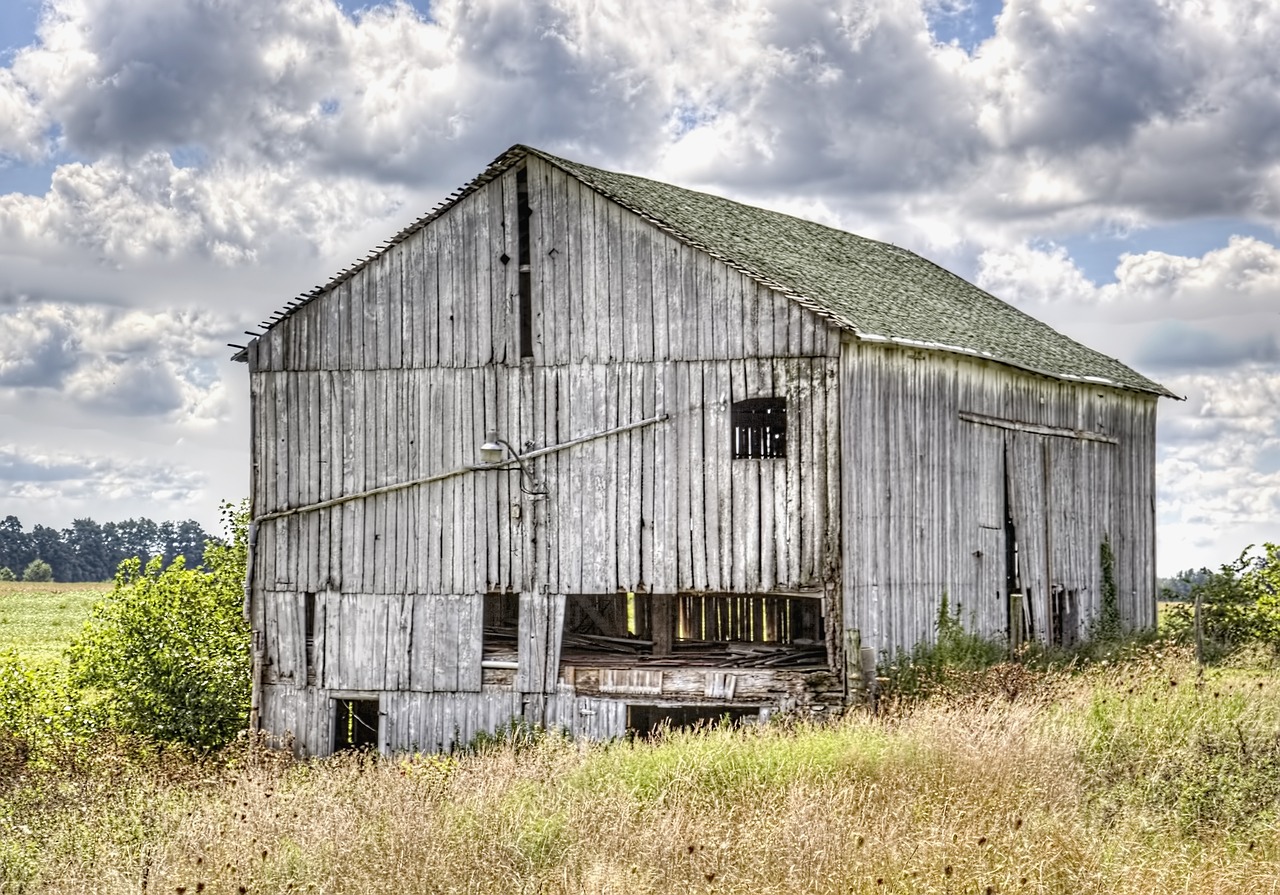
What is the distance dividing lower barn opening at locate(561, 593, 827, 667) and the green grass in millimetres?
19935

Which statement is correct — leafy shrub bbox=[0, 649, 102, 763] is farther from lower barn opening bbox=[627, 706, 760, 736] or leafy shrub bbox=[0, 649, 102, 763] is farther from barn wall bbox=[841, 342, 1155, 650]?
barn wall bbox=[841, 342, 1155, 650]

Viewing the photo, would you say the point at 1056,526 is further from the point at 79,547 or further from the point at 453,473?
the point at 79,547

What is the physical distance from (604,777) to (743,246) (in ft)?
34.8

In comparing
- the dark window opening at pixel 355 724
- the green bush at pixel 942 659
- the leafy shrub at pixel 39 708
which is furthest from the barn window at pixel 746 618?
the leafy shrub at pixel 39 708

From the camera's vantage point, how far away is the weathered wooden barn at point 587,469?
20688mm

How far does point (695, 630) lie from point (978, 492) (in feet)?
16.0

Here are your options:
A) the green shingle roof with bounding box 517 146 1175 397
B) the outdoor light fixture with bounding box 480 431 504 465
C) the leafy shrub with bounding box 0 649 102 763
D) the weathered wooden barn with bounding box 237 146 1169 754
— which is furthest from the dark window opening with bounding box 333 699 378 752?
the green shingle roof with bounding box 517 146 1175 397

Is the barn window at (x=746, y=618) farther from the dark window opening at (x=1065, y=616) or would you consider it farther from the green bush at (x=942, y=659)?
the dark window opening at (x=1065, y=616)

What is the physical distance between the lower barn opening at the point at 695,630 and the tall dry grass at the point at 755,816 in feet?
14.6

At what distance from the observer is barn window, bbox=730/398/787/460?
20828 mm

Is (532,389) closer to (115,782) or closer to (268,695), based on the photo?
(268,695)

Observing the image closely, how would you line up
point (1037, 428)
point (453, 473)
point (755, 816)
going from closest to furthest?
1. point (755, 816)
2. point (453, 473)
3. point (1037, 428)

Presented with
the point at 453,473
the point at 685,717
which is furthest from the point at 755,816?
the point at 453,473

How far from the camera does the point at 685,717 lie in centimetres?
2183
